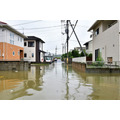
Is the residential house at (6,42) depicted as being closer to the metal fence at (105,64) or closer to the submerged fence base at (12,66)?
the submerged fence base at (12,66)

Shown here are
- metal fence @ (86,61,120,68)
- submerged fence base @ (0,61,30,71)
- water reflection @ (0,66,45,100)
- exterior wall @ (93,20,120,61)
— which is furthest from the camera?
submerged fence base @ (0,61,30,71)

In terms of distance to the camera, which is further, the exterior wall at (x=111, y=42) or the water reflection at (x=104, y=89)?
the exterior wall at (x=111, y=42)

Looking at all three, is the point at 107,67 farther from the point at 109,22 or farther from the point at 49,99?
the point at 49,99

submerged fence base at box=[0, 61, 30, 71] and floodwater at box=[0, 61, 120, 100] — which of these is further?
submerged fence base at box=[0, 61, 30, 71]

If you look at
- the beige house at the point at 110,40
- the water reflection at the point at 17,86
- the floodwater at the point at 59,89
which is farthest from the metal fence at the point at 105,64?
the water reflection at the point at 17,86

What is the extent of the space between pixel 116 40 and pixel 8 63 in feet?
39.7

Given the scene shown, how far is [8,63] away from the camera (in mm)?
13109

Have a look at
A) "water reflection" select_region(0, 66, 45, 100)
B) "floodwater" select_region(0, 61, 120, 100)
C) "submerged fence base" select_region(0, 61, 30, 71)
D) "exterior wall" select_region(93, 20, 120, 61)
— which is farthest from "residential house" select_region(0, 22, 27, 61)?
"exterior wall" select_region(93, 20, 120, 61)

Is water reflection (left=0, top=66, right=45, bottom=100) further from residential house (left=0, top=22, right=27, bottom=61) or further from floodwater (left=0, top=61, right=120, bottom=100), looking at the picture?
residential house (left=0, top=22, right=27, bottom=61)

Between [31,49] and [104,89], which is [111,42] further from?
[31,49]

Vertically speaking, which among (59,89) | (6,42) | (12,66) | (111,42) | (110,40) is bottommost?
(59,89)

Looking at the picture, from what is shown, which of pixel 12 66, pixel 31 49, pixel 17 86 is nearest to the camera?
pixel 17 86

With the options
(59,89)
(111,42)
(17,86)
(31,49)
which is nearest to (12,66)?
(17,86)

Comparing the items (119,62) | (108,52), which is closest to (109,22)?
(108,52)
